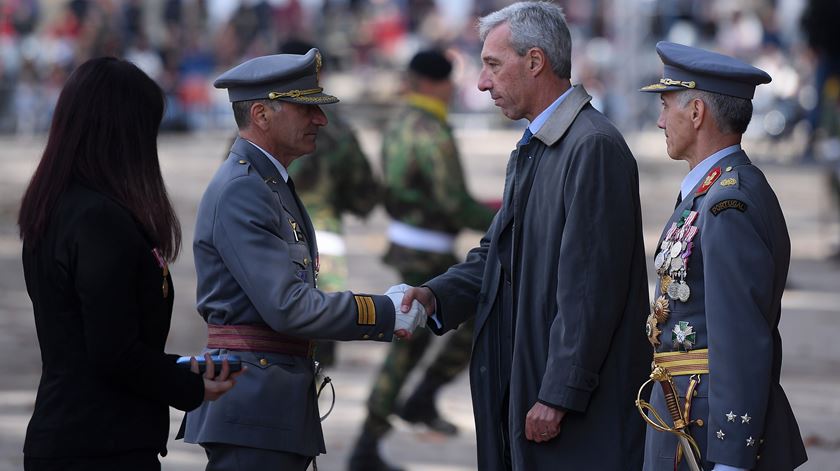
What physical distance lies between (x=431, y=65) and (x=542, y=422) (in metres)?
3.60

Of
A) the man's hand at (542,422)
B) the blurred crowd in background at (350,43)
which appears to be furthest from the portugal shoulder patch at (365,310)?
the blurred crowd in background at (350,43)

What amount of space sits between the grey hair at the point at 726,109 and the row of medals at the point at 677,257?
0.26 meters

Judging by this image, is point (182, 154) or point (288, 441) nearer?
point (288, 441)

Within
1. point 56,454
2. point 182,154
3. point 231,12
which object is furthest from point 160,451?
point 231,12

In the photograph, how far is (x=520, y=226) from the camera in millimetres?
4520

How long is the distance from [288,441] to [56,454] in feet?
2.46

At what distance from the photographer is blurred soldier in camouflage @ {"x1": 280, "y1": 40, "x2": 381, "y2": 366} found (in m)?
7.66

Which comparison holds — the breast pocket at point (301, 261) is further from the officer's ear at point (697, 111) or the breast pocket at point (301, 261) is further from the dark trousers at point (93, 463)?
the officer's ear at point (697, 111)

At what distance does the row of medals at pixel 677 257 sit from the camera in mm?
3912

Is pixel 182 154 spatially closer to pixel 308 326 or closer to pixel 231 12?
pixel 231 12

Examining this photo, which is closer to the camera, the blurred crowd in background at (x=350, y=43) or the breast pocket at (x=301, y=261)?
the breast pocket at (x=301, y=261)

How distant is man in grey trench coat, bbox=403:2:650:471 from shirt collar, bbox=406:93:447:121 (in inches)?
110

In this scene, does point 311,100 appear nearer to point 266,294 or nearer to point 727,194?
point 266,294

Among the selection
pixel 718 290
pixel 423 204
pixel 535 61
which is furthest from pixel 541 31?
pixel 423 204
